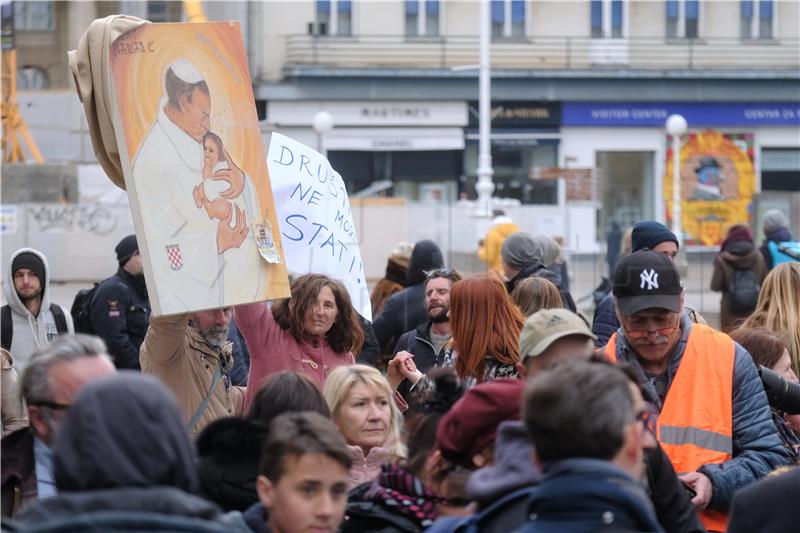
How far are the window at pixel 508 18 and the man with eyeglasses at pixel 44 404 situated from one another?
36.7 m

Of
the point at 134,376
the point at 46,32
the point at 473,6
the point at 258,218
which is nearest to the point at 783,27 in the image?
the point at 473,6

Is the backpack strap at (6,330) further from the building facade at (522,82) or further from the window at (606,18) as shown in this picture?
the window at (606,18)

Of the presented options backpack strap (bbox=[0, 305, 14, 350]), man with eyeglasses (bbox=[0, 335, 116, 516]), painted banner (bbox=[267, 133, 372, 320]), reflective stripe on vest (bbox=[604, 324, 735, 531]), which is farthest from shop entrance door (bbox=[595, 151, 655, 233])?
man with eyeglasses (bbox=[0, 335, 116, 516])

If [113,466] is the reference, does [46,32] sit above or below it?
above

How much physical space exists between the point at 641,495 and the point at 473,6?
3745cm

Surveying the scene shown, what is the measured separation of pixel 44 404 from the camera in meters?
3.68

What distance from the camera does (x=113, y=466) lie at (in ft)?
8.70

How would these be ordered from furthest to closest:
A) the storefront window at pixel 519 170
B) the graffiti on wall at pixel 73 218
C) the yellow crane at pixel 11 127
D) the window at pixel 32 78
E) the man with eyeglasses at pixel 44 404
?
the window at pixel 32 78, the storefront window at pixel 519 170, the yellow crane at pixel 11 127, the graffiti on wall at pixel 73 218, the man with eyeglasses at pixel 44 404

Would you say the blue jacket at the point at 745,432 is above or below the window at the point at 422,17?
below

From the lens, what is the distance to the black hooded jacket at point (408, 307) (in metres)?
9.14

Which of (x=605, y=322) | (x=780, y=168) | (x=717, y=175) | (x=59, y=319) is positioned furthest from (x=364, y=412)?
(x=780, y=168)

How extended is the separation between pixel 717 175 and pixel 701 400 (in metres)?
35.8

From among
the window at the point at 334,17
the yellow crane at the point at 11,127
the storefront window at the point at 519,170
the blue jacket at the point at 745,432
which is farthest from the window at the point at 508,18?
the blue jacket at the point at 745,432

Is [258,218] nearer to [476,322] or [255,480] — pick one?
[476,322]
